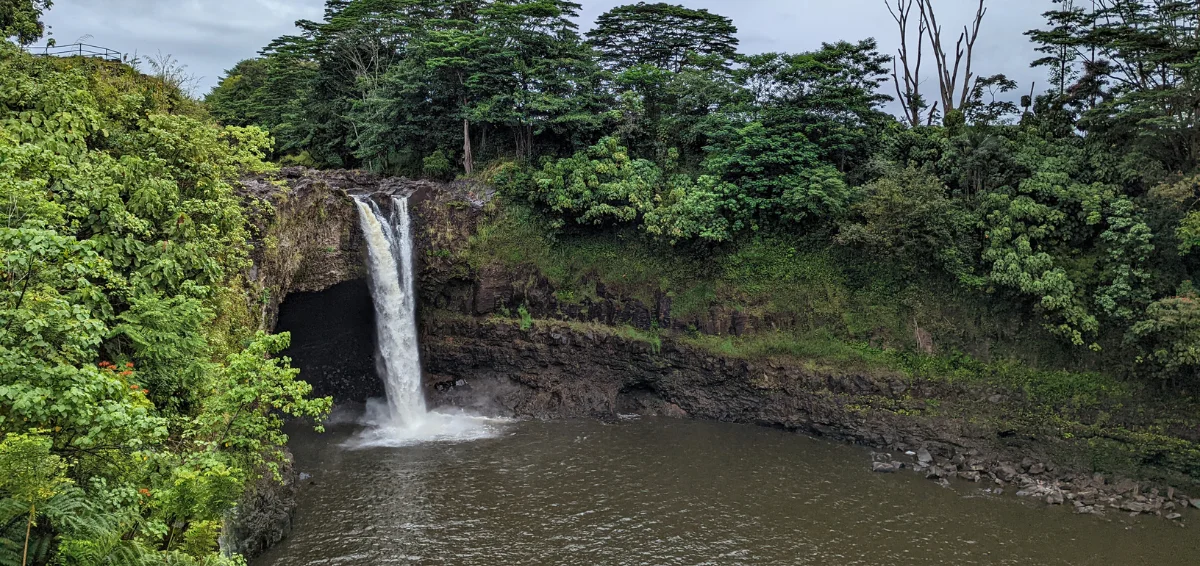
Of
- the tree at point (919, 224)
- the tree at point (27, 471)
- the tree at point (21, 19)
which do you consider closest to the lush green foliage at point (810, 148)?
the tree at point (919, 224)

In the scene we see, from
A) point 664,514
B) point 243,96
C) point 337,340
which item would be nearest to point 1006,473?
point 664,514

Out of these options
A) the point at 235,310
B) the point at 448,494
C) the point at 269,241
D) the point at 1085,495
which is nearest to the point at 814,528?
the point at 1085,495

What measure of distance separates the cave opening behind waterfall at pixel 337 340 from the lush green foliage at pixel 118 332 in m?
8.22

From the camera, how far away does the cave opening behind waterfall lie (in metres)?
24.0

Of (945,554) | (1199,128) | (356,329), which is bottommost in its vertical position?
(945,554)

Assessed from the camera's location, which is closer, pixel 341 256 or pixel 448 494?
pixel 448 494

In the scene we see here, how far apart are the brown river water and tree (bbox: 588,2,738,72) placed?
2048 cm

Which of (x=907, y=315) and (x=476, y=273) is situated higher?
(x=476, y=273)

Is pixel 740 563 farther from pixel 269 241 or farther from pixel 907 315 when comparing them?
pixel 269 241

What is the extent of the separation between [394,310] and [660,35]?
1935 cm

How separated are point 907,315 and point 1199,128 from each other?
31.2ft

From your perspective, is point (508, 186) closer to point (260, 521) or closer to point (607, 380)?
point (607, 380)

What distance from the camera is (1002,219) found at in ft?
72.1

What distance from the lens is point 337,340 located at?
2492 cm
